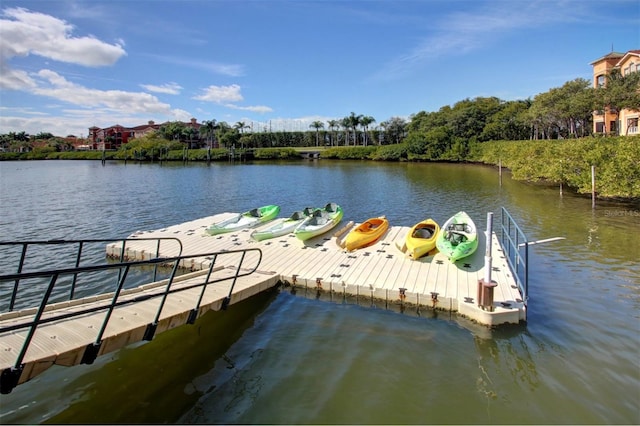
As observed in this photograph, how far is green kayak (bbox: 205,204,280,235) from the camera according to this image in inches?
607

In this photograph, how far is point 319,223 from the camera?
15.1m

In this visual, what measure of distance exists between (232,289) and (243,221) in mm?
8499

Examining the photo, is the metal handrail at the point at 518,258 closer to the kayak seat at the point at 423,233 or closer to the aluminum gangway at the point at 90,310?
the kayak seat at the point at 423,233

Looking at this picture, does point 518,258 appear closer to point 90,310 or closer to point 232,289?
point 232,289

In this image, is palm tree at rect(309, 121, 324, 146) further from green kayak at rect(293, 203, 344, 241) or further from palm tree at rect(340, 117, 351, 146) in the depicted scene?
green kayak at rect(293, 203, 344, 241)

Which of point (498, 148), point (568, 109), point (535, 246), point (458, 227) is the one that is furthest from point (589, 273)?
point (498, 148)

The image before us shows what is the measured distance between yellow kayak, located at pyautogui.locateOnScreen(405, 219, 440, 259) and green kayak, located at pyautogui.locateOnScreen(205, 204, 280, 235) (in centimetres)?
708

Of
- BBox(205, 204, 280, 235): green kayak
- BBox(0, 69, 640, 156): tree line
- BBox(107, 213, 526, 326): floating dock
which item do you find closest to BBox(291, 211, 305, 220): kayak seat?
BBox(107, 213, 526, 326): floating dock

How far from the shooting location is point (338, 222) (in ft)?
54.8

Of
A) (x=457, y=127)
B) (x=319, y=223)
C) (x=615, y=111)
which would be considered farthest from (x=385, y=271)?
(x=457, y=127)

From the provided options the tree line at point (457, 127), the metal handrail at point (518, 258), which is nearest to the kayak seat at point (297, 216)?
the metal handrail at point (518, 258)

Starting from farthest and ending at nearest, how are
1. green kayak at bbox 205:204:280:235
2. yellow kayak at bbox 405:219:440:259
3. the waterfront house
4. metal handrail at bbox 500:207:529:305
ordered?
the waterfront house, green kayak at bbox 205:204:280:235, yellow kayak at bbox 405:219:440:259, metal handrail at bbox 500:207:529:305

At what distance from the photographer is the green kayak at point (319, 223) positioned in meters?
13.7

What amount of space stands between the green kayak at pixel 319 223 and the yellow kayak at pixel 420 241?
136 inches
